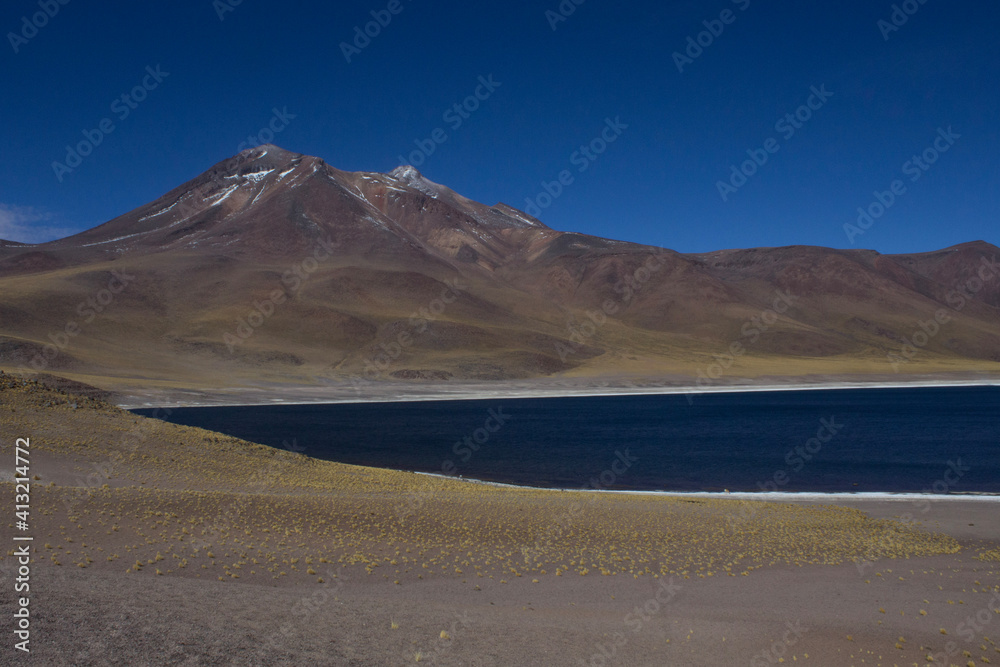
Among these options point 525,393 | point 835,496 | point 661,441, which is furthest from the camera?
point 525,393

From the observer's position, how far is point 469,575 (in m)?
15.0

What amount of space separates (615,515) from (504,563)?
6212 mm

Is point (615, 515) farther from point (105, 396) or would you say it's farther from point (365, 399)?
point (365, 399)

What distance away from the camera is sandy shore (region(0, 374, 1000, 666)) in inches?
383

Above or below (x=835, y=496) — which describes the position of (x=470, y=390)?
above

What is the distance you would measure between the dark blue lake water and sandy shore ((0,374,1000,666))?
10.3 meters

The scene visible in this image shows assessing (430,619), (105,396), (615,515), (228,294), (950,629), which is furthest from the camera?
(228,294)

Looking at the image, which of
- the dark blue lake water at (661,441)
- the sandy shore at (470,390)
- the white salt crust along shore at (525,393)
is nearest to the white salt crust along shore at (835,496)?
the dark blue lake water at (661,441)

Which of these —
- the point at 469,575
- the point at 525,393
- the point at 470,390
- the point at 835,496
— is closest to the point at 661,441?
the point at 835,496

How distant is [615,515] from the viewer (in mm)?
21125

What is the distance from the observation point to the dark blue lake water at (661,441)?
35.1 m

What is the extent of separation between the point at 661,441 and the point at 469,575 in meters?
39.3

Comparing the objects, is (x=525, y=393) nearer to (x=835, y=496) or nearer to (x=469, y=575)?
(x=835, y=496)

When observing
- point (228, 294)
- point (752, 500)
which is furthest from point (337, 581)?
point (228, 294)
